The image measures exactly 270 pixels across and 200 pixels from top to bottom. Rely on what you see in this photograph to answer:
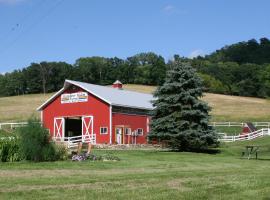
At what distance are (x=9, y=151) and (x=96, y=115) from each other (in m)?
24.1

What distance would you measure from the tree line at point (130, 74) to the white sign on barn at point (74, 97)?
8445 centimetres

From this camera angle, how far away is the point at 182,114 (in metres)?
36.9

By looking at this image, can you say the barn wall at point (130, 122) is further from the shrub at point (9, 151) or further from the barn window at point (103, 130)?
the shrub at point (9, 151)

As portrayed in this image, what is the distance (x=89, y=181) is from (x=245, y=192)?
4.08 metres

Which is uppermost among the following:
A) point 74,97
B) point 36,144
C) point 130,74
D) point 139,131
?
point 130,74

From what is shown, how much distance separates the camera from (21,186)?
12180 millimetres

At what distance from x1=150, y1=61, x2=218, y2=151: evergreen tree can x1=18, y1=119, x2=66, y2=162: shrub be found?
14.3 meters

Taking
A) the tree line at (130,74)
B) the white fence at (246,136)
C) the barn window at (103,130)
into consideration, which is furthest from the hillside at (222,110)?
the tree line at (130,74)

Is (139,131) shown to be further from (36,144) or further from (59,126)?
(36,144)

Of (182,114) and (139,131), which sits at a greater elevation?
(182,114)

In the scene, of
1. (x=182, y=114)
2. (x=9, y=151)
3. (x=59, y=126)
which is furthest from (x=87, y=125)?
(x=9, y=151)

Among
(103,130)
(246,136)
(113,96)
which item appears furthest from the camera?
(246,136)

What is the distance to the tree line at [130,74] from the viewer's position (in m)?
135

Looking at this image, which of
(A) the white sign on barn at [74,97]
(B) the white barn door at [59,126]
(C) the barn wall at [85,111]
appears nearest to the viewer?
(C) the barn wall at [85,111]
